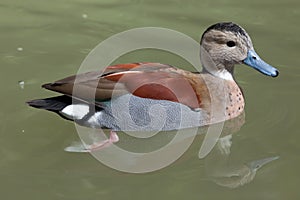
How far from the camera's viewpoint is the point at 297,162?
566 cm

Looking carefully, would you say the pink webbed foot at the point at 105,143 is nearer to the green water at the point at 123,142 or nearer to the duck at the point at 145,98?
the duck at the point at 145,98

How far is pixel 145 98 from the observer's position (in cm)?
592

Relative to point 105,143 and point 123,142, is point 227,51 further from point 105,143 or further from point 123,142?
point 105,143

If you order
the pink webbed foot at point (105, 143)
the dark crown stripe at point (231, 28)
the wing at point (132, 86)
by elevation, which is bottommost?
the pink webbed foot at point (105, 143)

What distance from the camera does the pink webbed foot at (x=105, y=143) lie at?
5948mm

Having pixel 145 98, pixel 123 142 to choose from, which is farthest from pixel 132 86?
pixel 123 142

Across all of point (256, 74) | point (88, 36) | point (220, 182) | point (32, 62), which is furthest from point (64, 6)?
point (220, 182)

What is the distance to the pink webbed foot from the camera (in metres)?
5.95

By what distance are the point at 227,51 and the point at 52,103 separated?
171cm

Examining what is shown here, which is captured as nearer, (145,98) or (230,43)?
(145,98)

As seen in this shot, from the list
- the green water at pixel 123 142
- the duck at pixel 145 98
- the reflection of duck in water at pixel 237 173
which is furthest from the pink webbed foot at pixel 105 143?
the reflection of duck in water at pixel 237 173

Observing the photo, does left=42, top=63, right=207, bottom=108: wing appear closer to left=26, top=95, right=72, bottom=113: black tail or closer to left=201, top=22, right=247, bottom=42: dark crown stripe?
left=26, top=95, right=72, bottom=113: black tail

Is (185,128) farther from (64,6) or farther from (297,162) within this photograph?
(64,6)

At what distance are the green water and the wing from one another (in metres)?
0.42
